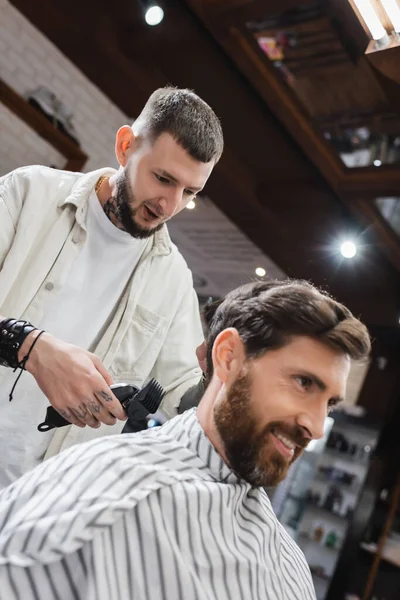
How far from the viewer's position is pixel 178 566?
836mm

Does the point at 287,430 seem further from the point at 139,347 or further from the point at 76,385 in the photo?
the point at 139,347

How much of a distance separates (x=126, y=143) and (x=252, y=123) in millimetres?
2348

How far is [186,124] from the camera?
4.60 ft

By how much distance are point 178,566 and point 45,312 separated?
2.64 ft

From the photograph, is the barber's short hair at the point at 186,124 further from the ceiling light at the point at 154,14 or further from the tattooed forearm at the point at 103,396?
the ceiling light at the point at 154,14

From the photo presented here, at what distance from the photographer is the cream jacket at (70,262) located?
1.43m

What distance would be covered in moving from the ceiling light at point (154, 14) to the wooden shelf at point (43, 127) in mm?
882

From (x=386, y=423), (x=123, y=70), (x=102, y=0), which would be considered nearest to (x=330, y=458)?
(x=386, y=423)

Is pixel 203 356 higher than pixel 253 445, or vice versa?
pixel 203 356

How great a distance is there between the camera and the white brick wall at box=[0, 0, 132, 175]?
11.7ft

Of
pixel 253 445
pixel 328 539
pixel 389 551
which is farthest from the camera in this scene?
pixel 328 539

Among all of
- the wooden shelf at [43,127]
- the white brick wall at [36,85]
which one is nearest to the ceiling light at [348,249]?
the white brick wall at [36,85]

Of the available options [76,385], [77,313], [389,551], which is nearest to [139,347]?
[77,313]

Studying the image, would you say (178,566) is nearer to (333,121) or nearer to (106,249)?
(106,249)
